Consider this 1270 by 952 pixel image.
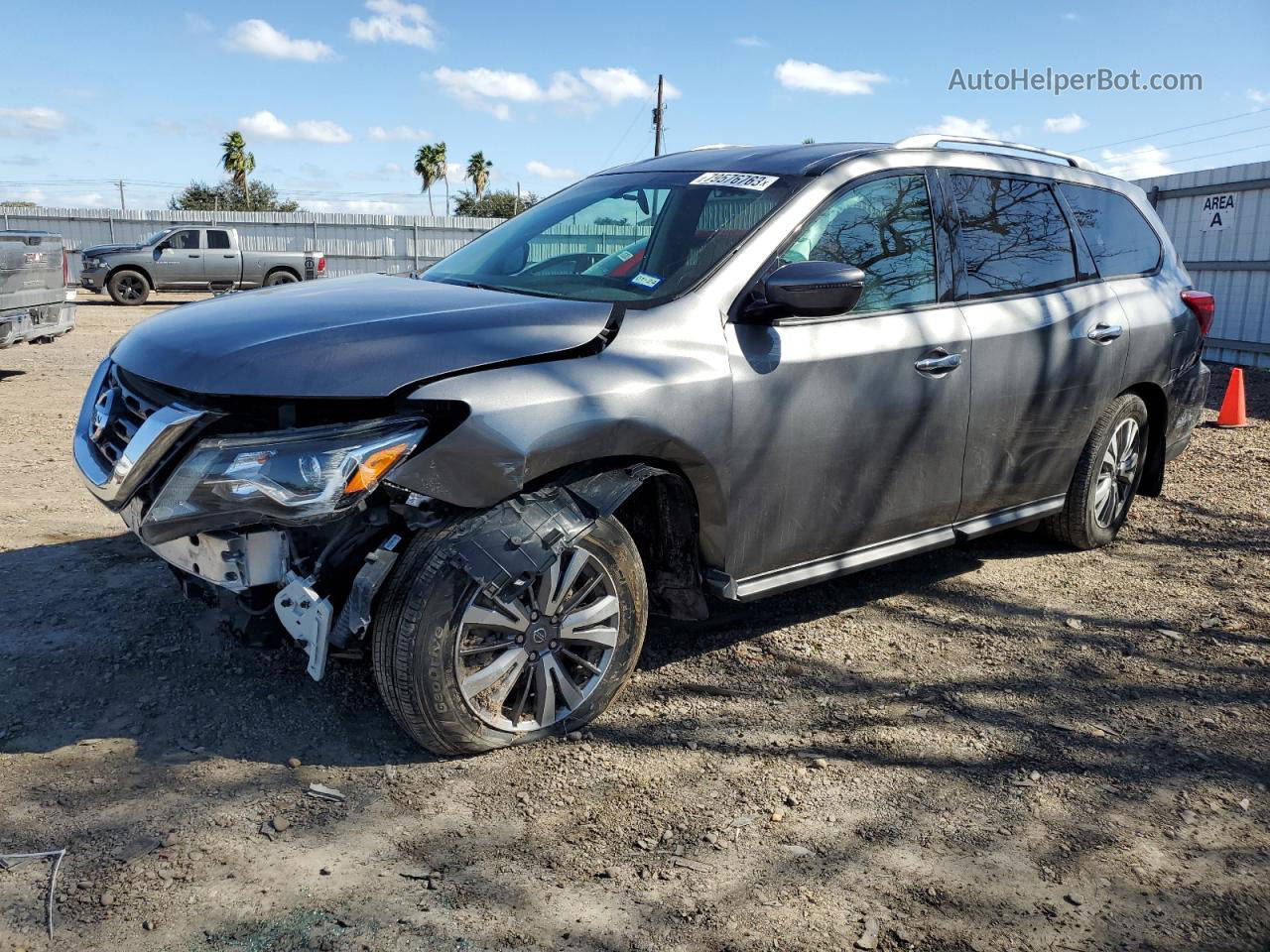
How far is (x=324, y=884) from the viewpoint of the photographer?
8.51ft

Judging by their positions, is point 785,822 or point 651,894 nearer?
point 651,894

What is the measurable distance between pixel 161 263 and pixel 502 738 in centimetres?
2289

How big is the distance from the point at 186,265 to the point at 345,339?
22.7m

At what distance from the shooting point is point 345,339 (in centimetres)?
301

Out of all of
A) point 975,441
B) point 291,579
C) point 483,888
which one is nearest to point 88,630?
point 291,579

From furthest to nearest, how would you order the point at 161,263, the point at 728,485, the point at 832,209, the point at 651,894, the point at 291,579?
1. the point at 161,263
2. the point at 832,209
3. the point at 728,485
4. the point at 291,579
5. the point at 651,894

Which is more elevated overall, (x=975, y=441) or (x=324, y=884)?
(x=975, y=441)

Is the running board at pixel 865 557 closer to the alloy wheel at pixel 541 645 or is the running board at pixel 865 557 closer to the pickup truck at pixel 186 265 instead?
the alloy wheel at pixel 541 645

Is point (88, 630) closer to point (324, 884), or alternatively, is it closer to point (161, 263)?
point (324, 884)

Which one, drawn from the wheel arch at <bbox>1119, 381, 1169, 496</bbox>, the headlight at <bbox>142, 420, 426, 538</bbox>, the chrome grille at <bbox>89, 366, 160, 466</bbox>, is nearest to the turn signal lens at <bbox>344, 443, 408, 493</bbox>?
the headlight at <bbox>142, 420, 426, 538</bbox>

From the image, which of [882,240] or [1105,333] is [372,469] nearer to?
[882,240]

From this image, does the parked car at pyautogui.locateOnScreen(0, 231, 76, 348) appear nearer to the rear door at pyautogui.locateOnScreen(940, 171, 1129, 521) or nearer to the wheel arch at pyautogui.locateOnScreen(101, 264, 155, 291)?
the rear door at pyautogui.locateOnScreen(940, 171, 1129, 521)

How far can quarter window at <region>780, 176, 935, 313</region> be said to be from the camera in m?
3.79

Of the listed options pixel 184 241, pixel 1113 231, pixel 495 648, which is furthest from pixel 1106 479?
pixel 184 241
